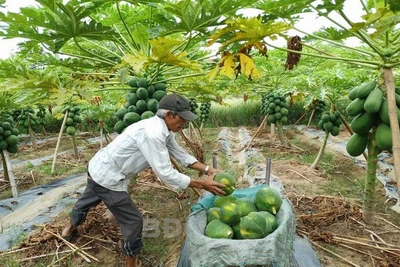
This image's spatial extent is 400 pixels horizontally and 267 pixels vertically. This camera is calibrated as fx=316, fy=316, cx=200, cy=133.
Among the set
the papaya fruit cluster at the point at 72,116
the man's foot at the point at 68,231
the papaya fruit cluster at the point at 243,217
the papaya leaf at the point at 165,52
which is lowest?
the man's foot at the point at 68,231

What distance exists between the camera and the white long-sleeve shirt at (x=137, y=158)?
7.89 ft

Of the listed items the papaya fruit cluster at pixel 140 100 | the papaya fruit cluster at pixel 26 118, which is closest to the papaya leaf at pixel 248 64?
the papaya fruit cluster at pixel 140 100

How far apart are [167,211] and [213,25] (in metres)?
2.53

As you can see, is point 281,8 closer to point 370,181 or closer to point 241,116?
point 370,181

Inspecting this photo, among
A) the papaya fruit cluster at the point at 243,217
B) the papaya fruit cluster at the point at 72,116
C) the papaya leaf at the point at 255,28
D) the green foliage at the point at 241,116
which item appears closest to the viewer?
the papaya fruit cluster at the point at 243,217

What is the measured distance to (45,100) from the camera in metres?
3.10

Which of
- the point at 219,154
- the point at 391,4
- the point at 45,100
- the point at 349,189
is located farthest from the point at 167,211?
the point at 219,154

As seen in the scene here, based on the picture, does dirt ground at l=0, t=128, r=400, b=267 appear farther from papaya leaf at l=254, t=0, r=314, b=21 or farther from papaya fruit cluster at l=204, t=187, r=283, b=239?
papaya leaf at l=254, t=0, r=314, b=21

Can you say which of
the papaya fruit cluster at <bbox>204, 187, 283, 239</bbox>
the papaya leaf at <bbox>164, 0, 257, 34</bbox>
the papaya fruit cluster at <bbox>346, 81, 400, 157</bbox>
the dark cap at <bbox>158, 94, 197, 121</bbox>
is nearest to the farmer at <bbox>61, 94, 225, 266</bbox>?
the dark cap at <bbox>158, 94, 197, 121</bbox>

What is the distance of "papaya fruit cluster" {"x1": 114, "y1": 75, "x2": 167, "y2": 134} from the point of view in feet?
10.8

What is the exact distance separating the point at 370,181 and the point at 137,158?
2.39 meters

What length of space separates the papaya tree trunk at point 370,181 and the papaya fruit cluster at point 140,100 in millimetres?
2223

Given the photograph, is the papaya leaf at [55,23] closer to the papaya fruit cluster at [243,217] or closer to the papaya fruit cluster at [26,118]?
the papaya fruit cluster at [243,217]

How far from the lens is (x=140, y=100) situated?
335 centimetres
